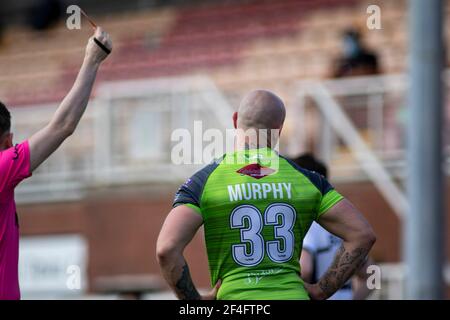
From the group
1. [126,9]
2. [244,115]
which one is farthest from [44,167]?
[244,115]

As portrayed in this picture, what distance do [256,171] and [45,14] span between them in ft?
49.2

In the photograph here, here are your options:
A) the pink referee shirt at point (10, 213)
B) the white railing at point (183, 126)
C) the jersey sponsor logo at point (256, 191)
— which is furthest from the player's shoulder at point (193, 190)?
the white railing at point (183, 126)

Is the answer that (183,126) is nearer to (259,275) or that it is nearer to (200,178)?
(200,178)

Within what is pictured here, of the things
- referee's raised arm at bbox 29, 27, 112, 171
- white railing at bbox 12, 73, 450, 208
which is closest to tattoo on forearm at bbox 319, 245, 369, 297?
referee's raised arm at bbox 29, 27, 112, 171

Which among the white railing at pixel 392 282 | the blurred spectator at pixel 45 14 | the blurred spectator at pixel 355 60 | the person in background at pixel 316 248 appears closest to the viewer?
the person in background at pixel 316 248

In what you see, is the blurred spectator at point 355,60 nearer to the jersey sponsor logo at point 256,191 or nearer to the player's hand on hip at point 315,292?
the player's hand on hip at point 315,292

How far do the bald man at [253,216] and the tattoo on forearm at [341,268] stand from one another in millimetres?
88

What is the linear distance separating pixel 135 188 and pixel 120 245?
28.7 inches

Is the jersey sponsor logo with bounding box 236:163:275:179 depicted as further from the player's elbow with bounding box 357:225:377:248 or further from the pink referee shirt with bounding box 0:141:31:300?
the pink referee shirt with bounding box 0:141:31:300

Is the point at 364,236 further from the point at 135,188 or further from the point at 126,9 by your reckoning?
the point at 126,9

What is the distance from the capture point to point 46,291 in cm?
1497

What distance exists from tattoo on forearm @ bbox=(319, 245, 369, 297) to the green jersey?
0.85 feet

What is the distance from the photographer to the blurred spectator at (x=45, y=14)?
64.1ft

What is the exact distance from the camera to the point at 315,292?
5441mm
